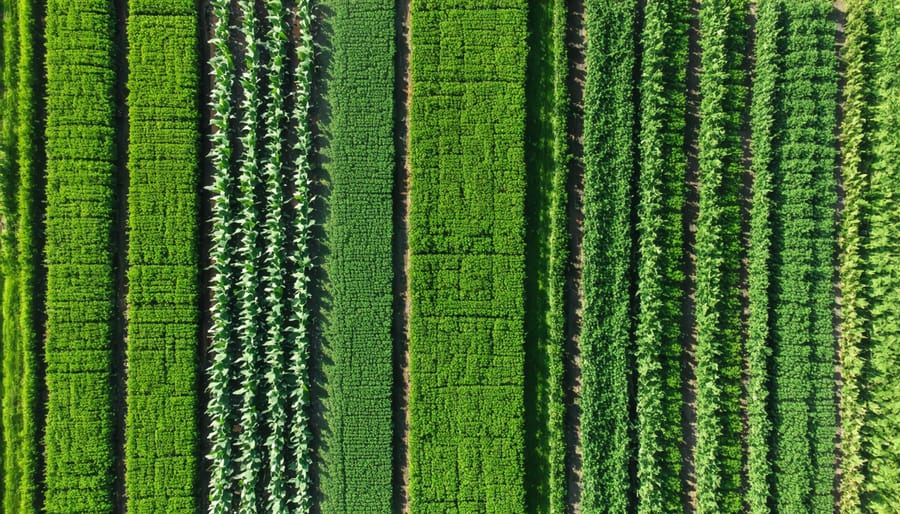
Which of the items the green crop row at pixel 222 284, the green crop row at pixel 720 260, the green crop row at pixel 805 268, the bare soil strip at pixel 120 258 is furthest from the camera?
the bare soil strip at pixel 120 258

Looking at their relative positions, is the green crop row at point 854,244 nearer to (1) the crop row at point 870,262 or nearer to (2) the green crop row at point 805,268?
(1) the crop row at point 870,262

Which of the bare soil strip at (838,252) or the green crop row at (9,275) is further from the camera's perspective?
the bare soil strip at (838,252)

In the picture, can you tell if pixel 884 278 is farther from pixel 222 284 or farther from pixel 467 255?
pixel 222 284

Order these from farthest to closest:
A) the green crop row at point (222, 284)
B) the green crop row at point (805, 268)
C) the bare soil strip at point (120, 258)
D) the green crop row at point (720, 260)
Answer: the bare soil strip at point (120, 258)
the green crop row at point (805, 268)
the green crop row at point (720, 260)
the green crop row at point (222, 284)

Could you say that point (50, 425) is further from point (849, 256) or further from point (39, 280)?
point (849, 256)

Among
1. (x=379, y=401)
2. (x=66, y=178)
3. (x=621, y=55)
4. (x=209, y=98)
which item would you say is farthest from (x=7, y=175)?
(x=621, y=55)

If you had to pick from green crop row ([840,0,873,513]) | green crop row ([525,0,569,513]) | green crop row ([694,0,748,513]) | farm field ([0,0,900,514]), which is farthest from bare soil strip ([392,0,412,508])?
green crop row ([840,0,873,513])

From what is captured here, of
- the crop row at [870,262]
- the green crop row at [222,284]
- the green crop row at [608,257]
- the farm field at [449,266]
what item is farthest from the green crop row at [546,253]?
the green crop row at [222,284]
